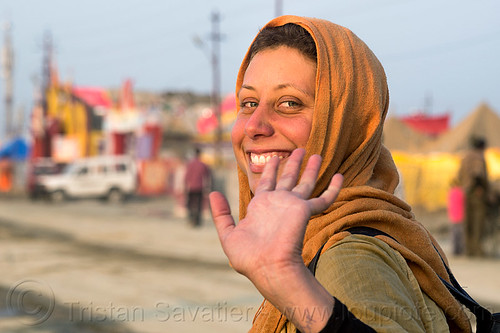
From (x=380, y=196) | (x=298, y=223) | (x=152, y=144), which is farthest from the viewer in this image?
(x=152, y=144)

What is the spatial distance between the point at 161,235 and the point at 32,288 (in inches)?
277

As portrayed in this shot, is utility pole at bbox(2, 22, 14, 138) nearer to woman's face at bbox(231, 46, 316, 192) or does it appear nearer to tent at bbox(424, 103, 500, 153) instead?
tent at bbox(424, 103, 500, 153)

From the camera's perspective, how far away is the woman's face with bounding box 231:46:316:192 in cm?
176

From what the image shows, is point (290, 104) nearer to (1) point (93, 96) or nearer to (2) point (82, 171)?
(2) point (82, 171)

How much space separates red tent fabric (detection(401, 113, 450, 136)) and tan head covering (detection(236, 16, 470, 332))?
3305 centimetres

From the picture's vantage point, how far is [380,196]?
168 cm

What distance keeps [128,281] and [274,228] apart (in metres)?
8.07

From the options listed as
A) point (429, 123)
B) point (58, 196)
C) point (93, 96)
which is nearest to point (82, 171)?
point (58, 196)

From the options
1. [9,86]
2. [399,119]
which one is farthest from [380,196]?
[9,86]

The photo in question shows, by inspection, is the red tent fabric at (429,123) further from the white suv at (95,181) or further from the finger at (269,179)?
the finger at (269,179)

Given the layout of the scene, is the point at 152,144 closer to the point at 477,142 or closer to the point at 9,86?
the point at 477,142

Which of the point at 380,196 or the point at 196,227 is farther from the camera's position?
the point at 196,227

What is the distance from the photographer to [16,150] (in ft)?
155

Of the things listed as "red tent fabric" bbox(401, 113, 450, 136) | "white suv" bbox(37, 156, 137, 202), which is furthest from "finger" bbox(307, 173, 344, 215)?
"red tent fabric" bbox(401, 113, 450, 136)
